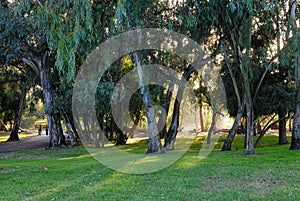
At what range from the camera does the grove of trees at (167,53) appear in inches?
364

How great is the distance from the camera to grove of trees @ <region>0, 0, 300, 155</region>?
926cm

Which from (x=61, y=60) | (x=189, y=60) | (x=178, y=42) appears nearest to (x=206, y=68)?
(x=189, y=60)

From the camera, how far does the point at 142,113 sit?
85.0 ft

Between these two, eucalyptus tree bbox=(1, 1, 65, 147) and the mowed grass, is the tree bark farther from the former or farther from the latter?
the mowed grass

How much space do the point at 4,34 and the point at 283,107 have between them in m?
14.3

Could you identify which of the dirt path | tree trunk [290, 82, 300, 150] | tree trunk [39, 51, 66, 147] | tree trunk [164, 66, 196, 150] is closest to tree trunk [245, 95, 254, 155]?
tree trunk [290, 82, 300, 150]

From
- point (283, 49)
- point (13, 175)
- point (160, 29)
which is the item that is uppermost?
point (160, 29)

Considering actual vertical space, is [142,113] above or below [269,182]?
above

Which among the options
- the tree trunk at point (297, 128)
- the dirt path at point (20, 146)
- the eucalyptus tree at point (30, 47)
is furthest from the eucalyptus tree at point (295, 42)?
the dirt path at point (20, 146)

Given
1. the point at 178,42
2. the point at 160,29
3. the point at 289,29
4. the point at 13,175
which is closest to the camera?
the point at 13,175

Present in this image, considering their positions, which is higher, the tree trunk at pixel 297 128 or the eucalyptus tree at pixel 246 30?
the eucalyptus tree at pixel 246 30

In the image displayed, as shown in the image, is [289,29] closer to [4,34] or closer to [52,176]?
[52,176]

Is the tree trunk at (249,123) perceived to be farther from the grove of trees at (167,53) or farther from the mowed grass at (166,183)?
the mowed grass at (166,183)

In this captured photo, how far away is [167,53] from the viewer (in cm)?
1368
